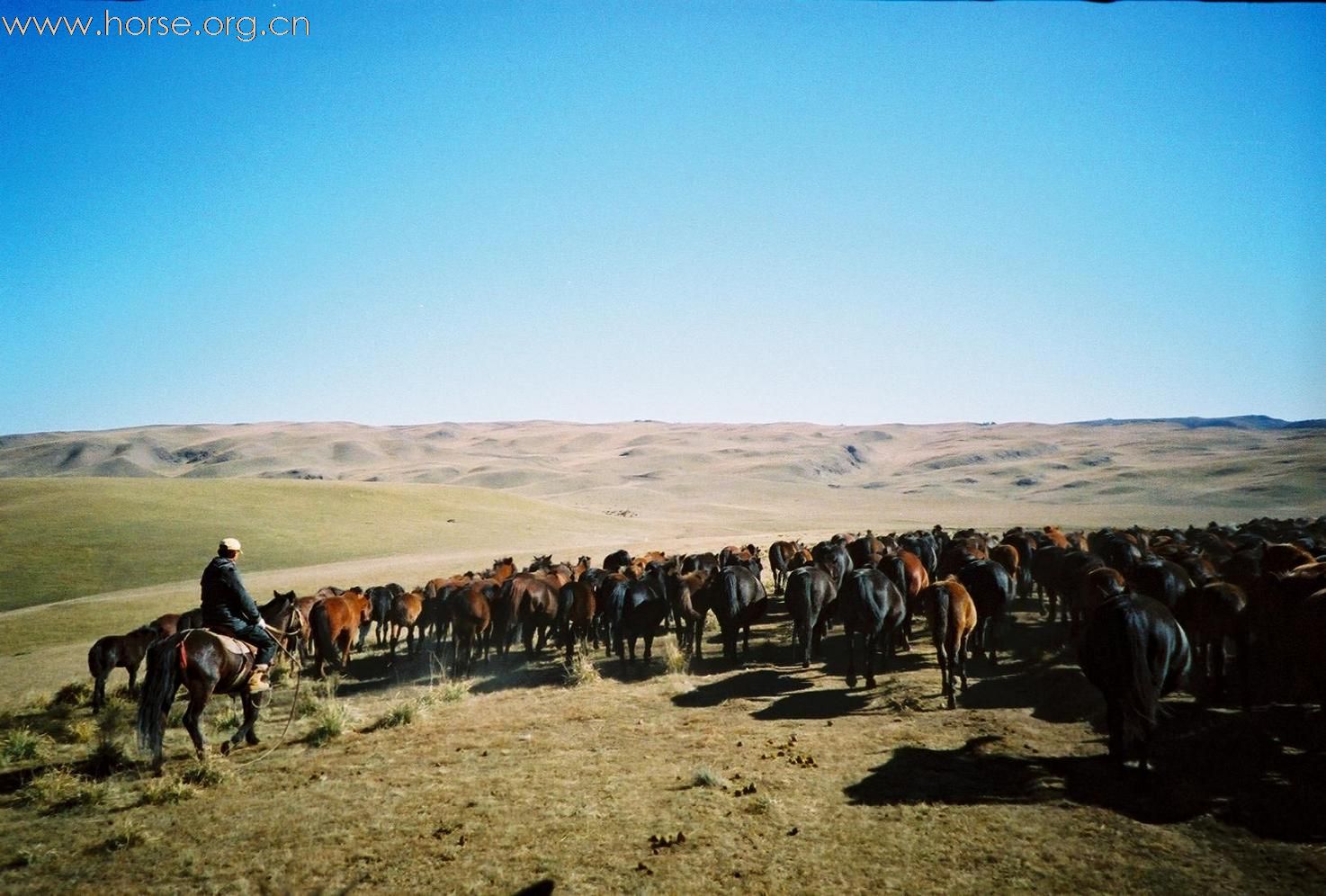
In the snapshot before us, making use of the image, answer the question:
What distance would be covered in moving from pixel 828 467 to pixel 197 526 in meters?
112

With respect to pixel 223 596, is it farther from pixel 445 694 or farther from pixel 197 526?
pixel 197 526

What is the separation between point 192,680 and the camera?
8117 mm

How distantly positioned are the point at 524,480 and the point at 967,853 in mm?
A: 105263

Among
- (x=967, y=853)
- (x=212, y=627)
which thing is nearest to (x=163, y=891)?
(x=212, y=627)

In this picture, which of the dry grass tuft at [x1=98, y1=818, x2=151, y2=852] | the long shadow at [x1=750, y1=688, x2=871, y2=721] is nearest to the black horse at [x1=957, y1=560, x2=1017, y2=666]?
the long shadow at [x1=750, y1=688, x2=871, y2=721]

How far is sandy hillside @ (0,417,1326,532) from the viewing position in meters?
67.9

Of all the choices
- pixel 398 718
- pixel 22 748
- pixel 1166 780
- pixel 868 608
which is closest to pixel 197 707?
pixel 398 718

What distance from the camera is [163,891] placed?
211 inches

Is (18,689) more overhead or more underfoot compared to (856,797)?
more underfoot

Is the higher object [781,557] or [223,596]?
[223,596]

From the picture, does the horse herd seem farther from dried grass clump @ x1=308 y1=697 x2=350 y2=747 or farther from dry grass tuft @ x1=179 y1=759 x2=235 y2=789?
dried grass clump @ x1=308 y1=697 x2=350 y2=747

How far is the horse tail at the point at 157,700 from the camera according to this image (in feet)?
25.7

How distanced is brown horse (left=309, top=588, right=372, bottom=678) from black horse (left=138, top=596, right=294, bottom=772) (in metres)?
4.15

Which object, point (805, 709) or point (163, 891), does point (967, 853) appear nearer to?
point (805, 709)
